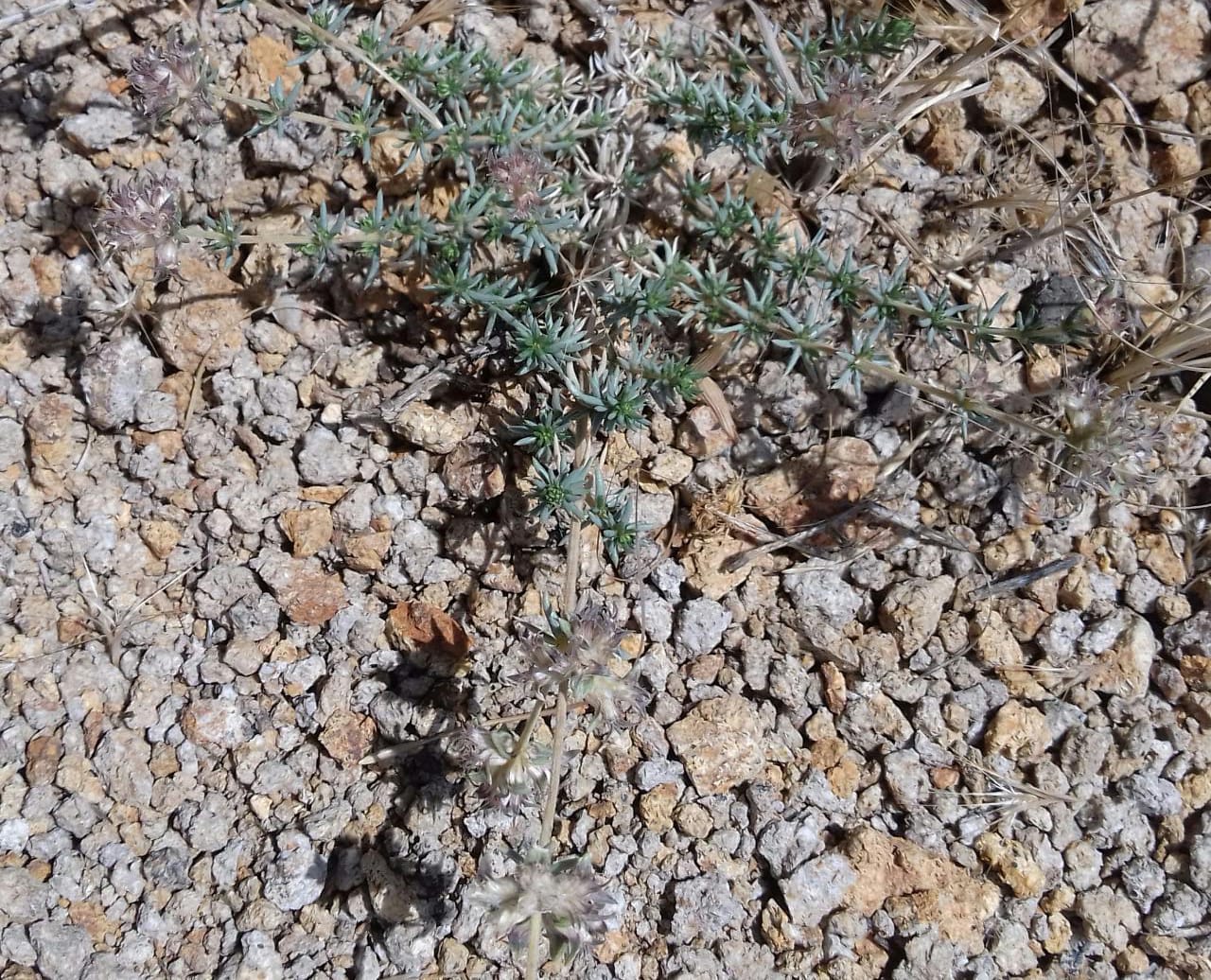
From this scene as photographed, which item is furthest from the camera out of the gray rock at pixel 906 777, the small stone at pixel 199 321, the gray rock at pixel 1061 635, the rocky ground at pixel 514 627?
the small stone at pixel 199 321

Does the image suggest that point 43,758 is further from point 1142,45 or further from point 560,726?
point 1142,45

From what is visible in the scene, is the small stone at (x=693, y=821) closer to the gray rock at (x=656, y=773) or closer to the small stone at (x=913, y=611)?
the gray rock at (x=656, y=773)

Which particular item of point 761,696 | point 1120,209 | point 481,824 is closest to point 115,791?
point 481,824

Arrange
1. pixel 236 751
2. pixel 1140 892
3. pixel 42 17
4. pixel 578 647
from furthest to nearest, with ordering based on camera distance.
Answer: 1. pixel 42 17
2. pixel 236 751
3. pixel 1140 892
4. pixel 578 647

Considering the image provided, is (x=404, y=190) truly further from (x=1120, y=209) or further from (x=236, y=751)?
(x=1120, y=209)

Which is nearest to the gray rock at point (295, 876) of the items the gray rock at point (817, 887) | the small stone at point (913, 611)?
the gray rock at point (817, 887)
